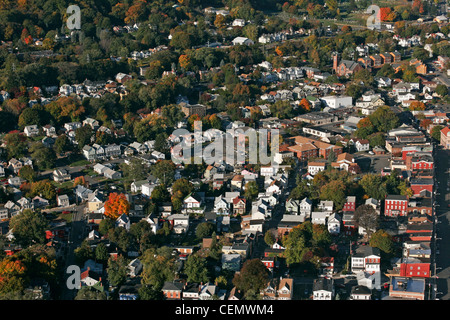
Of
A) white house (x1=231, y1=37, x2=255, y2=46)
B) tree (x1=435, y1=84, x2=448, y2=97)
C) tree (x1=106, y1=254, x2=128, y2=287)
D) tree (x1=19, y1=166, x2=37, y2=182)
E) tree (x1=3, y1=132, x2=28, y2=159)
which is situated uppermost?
white house (x1=231, y1=37, x2=255, y2=46)

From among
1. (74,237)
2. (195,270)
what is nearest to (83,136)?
(74,237)

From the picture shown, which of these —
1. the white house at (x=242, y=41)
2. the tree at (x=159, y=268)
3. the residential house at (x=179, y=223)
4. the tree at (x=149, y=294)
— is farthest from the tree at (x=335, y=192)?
the white house at (x=242, y=41)

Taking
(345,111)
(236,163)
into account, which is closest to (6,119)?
(236,163)

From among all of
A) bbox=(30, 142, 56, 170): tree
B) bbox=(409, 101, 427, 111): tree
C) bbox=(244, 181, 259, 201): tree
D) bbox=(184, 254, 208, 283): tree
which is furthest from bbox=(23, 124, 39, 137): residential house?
bbox=(409, 101, 427, 111): tree

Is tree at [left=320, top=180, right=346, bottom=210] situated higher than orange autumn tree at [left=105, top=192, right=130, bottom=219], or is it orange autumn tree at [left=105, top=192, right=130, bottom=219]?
tree at [left=320, top=180, right=346, bottom=210]

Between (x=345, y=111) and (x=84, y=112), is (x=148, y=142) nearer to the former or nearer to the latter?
(x=84, y=112)

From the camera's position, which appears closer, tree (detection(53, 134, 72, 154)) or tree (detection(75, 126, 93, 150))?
tree (detection(53, 134, 72, 154))

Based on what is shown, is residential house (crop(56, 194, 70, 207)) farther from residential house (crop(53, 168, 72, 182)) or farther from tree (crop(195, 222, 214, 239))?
tree (crop(195, 222, 214, 239))
